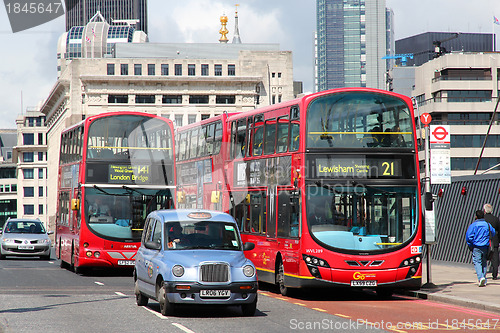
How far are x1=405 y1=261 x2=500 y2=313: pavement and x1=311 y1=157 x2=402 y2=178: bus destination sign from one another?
2.68 metres

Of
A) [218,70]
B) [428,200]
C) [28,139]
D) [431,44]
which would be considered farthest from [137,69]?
[428,200]

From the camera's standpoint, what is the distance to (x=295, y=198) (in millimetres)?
18375

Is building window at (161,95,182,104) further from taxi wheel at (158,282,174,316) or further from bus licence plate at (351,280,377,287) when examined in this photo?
taxi wheel at (158,282,174,316)

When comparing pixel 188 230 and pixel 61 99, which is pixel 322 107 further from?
pixel 61 99

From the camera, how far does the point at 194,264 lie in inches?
550

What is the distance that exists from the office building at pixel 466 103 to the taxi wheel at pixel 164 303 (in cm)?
7688

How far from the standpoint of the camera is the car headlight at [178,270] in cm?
1388

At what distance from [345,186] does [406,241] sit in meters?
1.68

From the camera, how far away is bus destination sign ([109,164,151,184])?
82.8ft

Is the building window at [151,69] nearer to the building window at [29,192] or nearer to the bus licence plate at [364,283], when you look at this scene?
the building window at [29,192]

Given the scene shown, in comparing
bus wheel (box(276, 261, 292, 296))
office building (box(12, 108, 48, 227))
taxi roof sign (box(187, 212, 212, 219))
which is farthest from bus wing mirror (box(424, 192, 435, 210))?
office building (box(12, 108, 48, 227))

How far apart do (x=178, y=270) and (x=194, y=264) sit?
0.27 metres

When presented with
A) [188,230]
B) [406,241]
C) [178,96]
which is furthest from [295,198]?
[178,96]

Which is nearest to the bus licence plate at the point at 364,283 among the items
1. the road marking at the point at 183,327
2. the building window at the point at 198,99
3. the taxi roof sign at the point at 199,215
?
the taxi roof sign at the point at 199,215
